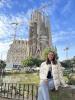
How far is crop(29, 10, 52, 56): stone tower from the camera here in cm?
13038

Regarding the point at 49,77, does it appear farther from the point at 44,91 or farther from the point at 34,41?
the point at 34,41

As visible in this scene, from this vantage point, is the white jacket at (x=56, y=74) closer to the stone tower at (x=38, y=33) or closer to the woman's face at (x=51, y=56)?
the woman's face at (x=51, y=56)

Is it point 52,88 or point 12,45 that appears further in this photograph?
point 12,45

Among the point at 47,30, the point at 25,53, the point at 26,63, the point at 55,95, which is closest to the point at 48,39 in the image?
the point at 47,30

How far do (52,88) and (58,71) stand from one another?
41cm

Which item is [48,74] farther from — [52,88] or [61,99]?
[61,99]

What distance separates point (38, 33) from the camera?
135 m

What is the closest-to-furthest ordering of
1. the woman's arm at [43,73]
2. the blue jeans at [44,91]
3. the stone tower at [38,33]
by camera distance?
the blue jeans at [44,91] < the woman's arm at [43,73] < the stone tower at [38,33]

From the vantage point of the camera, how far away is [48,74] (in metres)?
5.36

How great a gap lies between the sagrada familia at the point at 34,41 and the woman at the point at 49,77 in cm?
12158

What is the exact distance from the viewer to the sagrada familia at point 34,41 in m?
130

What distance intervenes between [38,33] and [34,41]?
5.47 m

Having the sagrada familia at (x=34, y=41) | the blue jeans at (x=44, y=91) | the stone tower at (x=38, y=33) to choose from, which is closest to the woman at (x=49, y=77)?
the blue jeans at (x=44, y=91)

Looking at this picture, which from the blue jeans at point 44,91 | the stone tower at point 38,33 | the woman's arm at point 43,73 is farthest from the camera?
the stone tower at point 38,33
